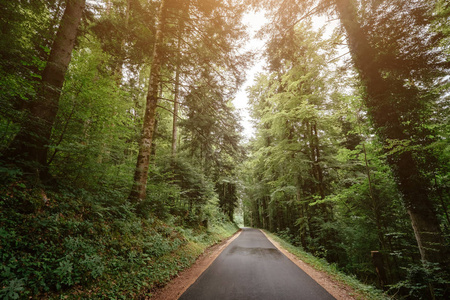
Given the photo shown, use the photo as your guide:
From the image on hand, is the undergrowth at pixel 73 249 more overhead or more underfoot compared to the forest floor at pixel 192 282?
more overhead

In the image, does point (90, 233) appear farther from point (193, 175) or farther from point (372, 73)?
point (372, 73)

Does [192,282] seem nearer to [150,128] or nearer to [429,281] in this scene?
[429,281]

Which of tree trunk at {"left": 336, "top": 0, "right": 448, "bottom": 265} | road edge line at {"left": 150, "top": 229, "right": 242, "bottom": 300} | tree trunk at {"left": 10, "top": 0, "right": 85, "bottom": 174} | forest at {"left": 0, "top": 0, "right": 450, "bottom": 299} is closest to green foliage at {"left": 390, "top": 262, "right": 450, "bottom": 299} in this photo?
forest at {"left": 0, "top": 0, "right": 450, "bottom": 299}

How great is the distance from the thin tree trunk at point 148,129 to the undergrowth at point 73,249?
1.02 metres

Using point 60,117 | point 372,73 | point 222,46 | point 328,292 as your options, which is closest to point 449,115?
point 372,73

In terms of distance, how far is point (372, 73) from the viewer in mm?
5203

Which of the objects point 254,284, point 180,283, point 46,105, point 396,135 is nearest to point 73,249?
point 180,283

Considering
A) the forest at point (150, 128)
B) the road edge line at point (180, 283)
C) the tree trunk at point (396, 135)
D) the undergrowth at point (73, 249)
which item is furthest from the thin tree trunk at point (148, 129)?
the tree trunk at point (396, 135)

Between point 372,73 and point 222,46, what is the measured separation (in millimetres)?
6117

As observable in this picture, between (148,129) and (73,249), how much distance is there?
4775mm

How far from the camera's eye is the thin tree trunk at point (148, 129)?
6.98 meters

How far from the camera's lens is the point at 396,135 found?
4.70 meters

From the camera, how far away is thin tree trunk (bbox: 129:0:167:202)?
275 inches

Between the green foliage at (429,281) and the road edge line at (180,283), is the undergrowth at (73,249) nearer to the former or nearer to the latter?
the road edge line at (180,283)
